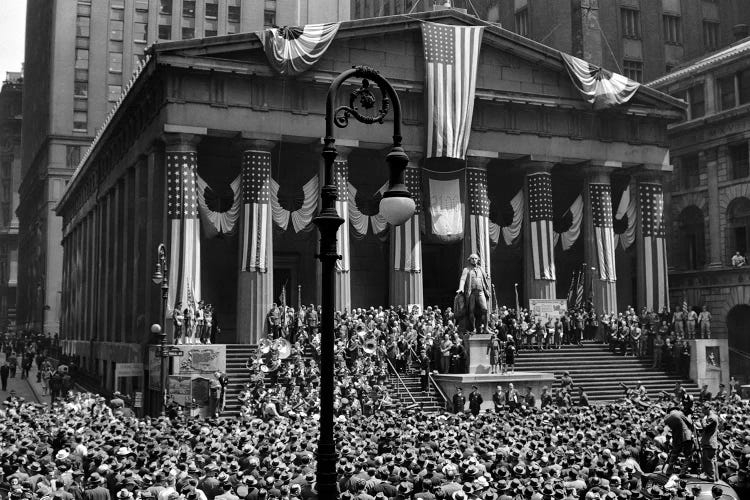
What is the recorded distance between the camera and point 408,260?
151 ft

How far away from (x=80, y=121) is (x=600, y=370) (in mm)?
61979

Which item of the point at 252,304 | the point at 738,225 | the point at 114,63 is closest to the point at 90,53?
the point at 114,63

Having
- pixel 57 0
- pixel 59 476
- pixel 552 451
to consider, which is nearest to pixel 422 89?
pixel 552 451

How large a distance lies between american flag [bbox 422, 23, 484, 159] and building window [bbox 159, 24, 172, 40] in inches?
1915

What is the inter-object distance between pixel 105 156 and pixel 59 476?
4784 cm

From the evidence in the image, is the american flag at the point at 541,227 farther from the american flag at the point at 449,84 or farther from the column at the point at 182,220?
the column at the point at 182,220

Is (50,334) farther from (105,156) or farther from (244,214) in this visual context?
(244,214)

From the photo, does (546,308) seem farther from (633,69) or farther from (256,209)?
(633,69)

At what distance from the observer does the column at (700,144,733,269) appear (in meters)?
56.5

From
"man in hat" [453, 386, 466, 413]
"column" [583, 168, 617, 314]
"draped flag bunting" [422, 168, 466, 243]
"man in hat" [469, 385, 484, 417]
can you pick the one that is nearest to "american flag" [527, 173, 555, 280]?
"column" [583, 168, 617, 314]

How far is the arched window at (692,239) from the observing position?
5922 cm

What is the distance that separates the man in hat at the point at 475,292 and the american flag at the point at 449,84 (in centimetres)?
1151

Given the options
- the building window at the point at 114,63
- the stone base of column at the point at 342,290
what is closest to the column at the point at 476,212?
the stone base of column at the point at 342,290

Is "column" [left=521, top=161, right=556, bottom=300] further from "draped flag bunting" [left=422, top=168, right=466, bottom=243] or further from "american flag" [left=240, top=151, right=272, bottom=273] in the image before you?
"american flag" [left=240, top=151, right=272, bottom=273]
